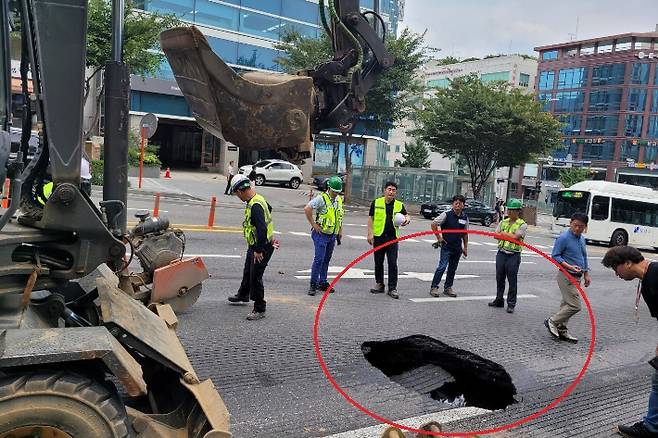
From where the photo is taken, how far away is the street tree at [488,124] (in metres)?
31.7

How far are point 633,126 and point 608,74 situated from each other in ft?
22.1

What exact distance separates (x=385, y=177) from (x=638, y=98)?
42.9 metres

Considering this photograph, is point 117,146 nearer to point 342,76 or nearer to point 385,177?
point 342,76

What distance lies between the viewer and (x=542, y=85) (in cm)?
7088

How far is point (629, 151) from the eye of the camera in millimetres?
62375

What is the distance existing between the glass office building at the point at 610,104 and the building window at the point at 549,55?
650mm

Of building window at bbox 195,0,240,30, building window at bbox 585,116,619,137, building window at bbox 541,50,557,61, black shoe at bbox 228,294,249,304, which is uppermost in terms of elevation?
building window at bbox 541,50,557,61

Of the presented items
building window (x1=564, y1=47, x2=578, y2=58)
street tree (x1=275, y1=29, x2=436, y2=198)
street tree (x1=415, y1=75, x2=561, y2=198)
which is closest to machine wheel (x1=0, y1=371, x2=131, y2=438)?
street tree (x1=275, y1=29, x2=436, y2=198)

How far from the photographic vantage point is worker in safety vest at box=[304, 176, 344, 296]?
8.90 meters

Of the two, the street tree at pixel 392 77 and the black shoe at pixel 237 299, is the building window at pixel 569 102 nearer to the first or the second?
the street tree at pixel 392 77

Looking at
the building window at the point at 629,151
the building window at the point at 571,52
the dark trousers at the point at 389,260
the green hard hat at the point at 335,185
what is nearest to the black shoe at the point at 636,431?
the dark trousers at the point at 389,260

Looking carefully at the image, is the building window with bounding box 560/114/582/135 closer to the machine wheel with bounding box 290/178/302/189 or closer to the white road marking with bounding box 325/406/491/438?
the machine wheel with bounding box 290/178/302/189

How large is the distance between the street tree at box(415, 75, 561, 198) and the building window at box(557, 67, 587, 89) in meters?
38.5

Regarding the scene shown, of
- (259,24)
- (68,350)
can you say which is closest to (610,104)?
(259,24)
